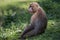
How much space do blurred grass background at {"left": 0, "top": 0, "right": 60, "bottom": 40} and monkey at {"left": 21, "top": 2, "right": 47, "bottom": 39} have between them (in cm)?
18

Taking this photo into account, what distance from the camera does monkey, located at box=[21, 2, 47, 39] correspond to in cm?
816

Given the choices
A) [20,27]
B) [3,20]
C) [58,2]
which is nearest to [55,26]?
[20,27]

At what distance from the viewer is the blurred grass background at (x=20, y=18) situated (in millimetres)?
8250

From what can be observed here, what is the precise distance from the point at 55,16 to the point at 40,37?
5.98 ft

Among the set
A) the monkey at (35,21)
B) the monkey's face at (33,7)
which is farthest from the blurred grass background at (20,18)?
the monkey's face at (33,7)

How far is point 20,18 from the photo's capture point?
372 inches

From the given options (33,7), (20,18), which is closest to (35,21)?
(33,7)

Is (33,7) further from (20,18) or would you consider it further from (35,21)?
(20,18)

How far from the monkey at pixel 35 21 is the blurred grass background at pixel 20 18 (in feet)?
0.59

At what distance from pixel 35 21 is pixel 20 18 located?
1311 mm

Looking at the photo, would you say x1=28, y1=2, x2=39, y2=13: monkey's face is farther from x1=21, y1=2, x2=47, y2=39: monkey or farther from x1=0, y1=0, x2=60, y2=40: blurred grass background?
x1=0, y1=0, x2=60, y2=40: blurred grass background

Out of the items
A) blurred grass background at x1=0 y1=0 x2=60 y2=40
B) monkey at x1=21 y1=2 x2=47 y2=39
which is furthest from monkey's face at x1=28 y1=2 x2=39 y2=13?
blurred grass background at x1=0 y1=0 x2=60 y2=40

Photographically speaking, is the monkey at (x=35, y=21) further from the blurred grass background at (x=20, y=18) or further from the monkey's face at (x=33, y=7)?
the blurred grass background at (x=20, y=18)

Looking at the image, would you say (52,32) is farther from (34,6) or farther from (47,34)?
(34,6)
